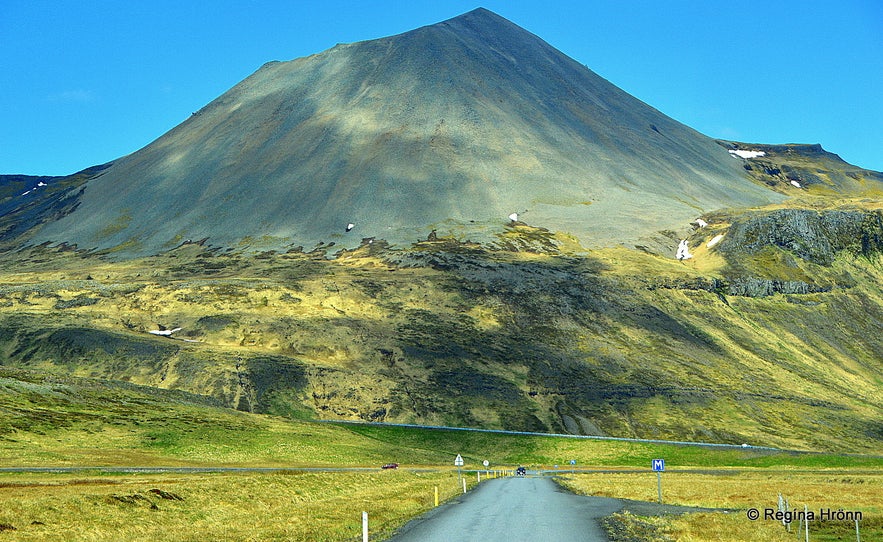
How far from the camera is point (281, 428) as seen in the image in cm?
11369

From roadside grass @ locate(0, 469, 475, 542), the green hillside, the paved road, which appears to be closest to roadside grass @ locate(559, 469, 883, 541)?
the paved road

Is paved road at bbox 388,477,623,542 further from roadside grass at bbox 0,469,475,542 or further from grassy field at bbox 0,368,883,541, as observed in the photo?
grassy field at bbox 0,368,883,541

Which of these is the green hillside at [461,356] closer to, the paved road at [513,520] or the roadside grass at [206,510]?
the roadside grass at [206,510]

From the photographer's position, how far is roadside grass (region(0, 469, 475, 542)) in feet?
98.8

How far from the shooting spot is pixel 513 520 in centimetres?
3403

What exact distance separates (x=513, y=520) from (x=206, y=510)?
14501 millimetres

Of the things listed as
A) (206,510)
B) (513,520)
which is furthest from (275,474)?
(513,520)

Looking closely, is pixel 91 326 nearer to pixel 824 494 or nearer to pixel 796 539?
pixel 824 494

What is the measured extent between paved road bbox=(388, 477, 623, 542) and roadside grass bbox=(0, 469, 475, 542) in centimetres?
168

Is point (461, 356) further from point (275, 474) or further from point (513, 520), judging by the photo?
point (513, 520)

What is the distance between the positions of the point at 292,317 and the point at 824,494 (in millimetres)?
133533

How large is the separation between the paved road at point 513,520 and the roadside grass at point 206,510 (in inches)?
66.2

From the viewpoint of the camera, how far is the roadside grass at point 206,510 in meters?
30.1

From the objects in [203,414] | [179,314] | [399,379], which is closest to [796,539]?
[203,414]
